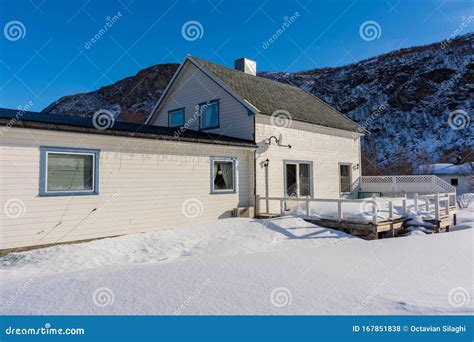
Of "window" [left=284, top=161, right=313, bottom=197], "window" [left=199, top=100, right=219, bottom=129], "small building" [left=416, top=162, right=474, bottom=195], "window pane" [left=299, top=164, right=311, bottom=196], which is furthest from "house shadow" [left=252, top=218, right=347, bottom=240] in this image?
"small building" [left=416, top=162, right=474, bottom=195]

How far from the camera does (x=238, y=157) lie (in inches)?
512

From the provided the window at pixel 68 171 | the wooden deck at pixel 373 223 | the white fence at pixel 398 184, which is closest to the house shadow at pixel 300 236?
the wooden deck at pixel 373 223

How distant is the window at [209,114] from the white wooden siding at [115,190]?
2.50 m

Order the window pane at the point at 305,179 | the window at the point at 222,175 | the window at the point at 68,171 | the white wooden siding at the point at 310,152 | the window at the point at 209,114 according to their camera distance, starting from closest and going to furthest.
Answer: the window at the point at 68,171, the window at the point at 222,175, the white wooden siding at the point at 310,152, the window at the point at 209,114, the window pane at the point at 305,179

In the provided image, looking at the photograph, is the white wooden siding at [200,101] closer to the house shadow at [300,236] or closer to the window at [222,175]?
the window at [222,175]

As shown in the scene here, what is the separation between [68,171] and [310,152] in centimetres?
1048

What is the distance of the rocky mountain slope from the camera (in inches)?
1843

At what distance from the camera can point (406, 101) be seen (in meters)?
57.0

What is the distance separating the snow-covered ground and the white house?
2.57ft

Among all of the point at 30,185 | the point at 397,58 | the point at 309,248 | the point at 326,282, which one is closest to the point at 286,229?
the point at 309,248

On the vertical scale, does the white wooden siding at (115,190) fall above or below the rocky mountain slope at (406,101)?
below

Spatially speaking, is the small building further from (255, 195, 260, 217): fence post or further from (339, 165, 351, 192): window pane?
(255, 195, 260, 217): fence post

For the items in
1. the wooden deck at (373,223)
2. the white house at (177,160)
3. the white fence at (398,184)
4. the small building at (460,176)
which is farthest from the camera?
the small building at (460,176)

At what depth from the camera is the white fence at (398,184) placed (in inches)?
736
